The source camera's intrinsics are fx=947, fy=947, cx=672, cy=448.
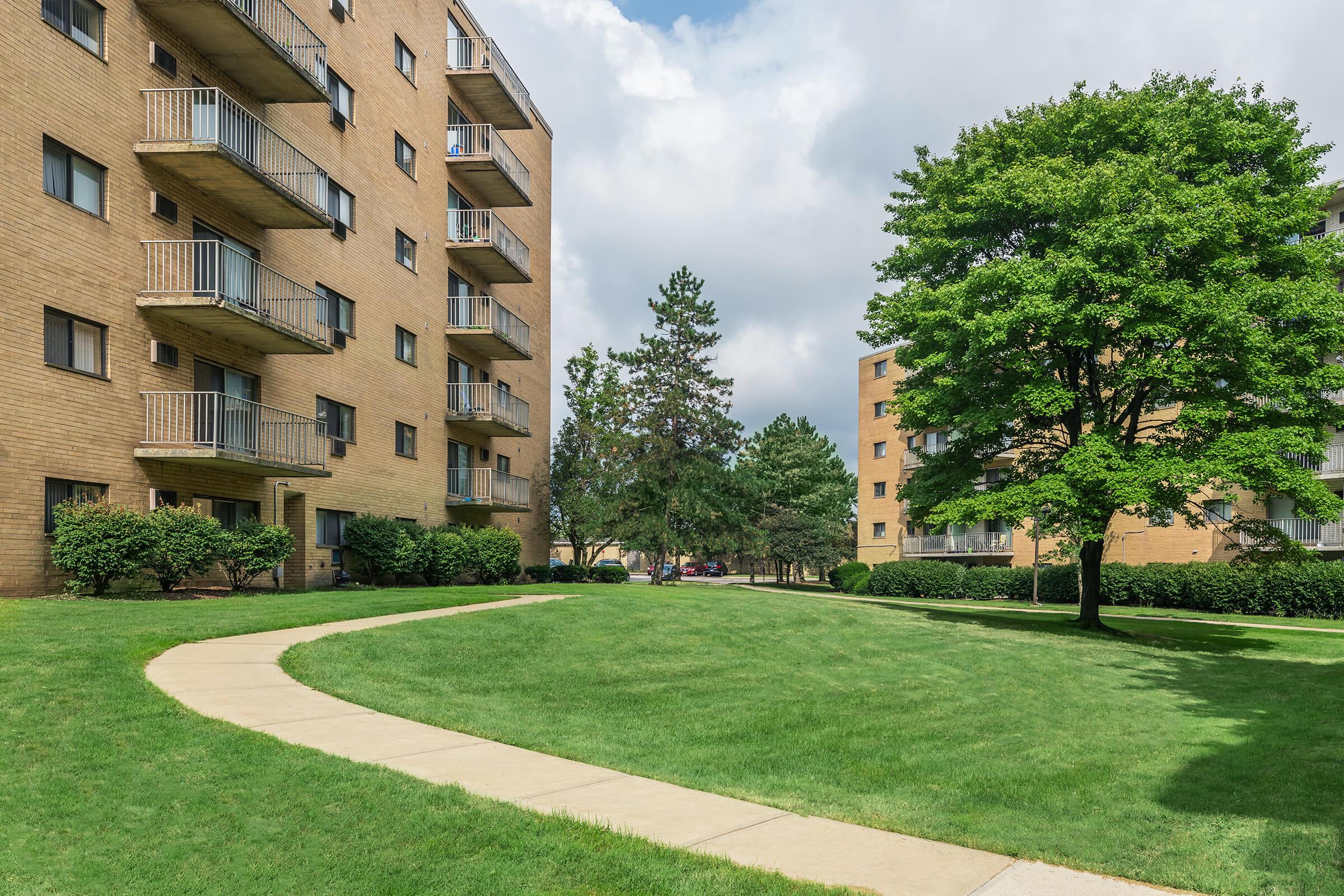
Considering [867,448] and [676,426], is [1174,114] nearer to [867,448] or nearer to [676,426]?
[676,426]

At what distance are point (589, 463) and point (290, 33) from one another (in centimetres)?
2658

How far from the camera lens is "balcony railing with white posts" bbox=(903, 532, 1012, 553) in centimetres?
4919

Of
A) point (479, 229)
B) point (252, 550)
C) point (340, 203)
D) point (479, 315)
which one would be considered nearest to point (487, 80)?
point (479, 229)

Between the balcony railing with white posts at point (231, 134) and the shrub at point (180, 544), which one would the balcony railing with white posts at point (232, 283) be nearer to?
the balcony railing with white posts at point (231, 134)

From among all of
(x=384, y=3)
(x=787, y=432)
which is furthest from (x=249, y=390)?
(x=787, y=432)

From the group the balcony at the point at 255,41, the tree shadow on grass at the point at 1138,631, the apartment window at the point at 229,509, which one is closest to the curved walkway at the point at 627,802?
the apartment window at the point at 229,509

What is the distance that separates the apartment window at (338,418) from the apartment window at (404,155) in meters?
8.76

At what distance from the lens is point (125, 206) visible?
18.3 m

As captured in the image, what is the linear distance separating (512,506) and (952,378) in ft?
62.7

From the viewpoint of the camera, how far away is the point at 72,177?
56.5ft

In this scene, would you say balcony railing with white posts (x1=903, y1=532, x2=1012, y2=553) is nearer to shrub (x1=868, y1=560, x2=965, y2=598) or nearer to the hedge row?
the hedge row

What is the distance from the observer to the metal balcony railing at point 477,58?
1368 inches

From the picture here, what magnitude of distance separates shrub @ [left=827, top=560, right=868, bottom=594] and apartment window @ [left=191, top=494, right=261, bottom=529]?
34269mm

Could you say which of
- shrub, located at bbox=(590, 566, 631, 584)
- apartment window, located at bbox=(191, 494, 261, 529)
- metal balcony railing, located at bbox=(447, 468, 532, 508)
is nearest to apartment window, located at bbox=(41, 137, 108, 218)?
apartment window, located at bbox=(191, 494, 261, 529)
